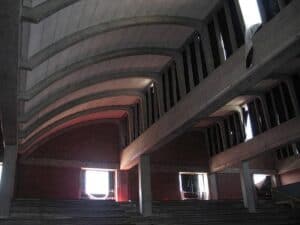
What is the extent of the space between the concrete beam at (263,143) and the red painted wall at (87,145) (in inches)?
317

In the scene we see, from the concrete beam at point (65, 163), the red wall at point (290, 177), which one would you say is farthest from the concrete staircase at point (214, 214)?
the concrete beam at point (65, 163)

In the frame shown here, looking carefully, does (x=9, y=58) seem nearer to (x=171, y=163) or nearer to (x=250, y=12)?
(x=250, y=12)

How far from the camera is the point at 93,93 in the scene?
60.3 feet

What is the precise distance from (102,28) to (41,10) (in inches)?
174

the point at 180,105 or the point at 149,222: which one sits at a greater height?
the point at 180,105

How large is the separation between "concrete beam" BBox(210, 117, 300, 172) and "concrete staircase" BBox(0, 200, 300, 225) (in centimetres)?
328

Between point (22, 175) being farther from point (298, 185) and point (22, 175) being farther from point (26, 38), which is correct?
point (298, 185)

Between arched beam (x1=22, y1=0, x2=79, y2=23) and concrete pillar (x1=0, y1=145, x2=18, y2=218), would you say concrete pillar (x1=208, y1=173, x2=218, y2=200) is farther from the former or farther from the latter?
arched beam (x1=22, y1=0, x2=79, y2=23)

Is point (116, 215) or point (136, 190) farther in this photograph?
point (136, 190)

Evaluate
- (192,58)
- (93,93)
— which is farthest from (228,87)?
(93,93)

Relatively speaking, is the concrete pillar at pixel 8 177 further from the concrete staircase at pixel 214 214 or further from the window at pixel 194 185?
the window at pixel 194 185

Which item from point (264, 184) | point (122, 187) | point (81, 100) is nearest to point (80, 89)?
point (81, 100)

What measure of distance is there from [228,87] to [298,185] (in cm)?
1648

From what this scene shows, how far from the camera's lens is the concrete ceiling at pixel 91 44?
9.12 meters
